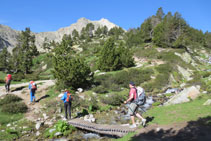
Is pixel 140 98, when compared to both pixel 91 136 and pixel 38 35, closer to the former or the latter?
pixel 91 136

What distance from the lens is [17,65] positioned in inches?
1547

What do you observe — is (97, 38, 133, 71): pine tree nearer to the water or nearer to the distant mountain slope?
the water

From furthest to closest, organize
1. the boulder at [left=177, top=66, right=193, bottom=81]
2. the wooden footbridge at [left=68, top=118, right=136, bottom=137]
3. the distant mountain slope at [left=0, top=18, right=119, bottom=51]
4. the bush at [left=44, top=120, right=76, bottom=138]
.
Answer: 1. the distant mountain slope at [left=0, top=18, right=119, bottom=51]
2. the boulder at [left=177, top=66, right=193, bottom=81]
3. the bush at [left=44, top=120, right=76, bottom=138]
4. the wooden footbridge at [left=68, top=118, right=136, bottom=137]

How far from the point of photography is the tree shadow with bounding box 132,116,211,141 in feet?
18.5

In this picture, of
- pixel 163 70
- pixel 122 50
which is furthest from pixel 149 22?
pixel 163 70

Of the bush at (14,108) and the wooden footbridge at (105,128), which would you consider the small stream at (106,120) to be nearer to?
the wooden footbridge at (105,128)

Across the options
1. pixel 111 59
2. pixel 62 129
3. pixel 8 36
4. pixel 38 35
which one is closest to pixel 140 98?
pixel 62 129

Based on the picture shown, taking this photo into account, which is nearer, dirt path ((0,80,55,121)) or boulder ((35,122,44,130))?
boulder ((35,122,44,130))

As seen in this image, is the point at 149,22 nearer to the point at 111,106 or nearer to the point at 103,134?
the point at 111,106

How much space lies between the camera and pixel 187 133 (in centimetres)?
605

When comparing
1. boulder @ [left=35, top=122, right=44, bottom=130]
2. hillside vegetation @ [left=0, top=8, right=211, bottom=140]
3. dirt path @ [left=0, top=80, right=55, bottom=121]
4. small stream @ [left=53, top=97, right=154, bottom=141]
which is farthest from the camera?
dirt path @ [left=0, top=80, right=55, bottom=121]

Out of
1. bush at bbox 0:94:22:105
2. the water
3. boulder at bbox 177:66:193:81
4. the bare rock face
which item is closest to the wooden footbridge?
the water

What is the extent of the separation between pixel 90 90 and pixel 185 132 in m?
12.7

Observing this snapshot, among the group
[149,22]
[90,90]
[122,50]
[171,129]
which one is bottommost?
[171,129]
